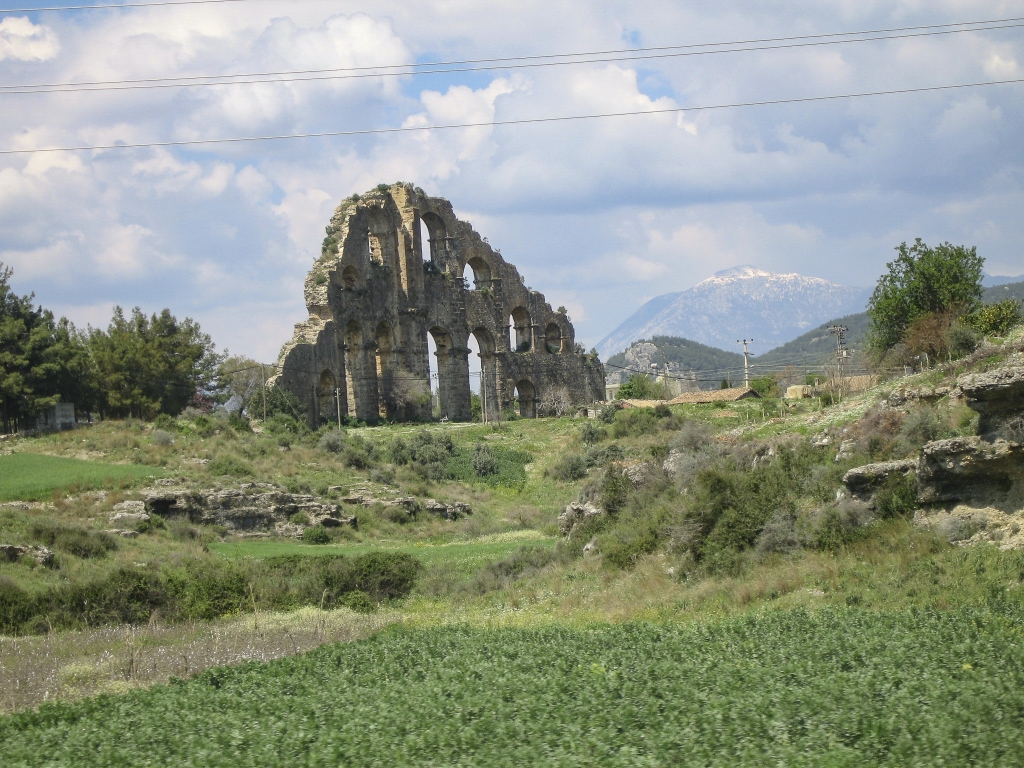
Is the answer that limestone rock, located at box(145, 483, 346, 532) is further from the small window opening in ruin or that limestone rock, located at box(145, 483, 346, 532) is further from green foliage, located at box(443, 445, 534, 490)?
the small window opening in ruin

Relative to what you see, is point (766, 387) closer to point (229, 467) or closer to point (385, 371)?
point (385, 371)

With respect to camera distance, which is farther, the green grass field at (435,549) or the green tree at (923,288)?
the green tree at (923,288)

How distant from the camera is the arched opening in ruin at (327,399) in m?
45.7

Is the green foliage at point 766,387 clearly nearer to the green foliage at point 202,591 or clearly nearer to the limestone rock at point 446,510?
the limestone rock at point 446,510

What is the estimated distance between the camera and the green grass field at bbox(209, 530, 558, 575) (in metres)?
21.6

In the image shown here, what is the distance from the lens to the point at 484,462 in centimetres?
3922

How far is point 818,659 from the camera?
9.05 m

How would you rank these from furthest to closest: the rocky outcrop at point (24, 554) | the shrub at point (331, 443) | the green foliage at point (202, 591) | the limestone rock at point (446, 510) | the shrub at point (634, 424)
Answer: the shrub at point (634, 424), the shrub at point (331, 443), the limestone rock at point (446, 510), the rocky outcrop at point (24, 554), the green foliage at point (202, 591)

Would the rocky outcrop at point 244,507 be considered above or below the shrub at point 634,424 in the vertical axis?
below

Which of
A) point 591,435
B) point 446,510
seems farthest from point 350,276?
point 446,510

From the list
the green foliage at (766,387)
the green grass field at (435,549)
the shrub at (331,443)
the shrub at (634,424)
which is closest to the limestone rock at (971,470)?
the green grass field at (435,549)

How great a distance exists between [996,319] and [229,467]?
21382 mm

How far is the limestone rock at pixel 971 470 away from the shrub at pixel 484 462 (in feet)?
83.4

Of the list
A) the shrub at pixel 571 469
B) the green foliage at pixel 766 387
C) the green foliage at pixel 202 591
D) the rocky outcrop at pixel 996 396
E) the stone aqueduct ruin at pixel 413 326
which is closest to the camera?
the rocky outcrop at pixel 996 396
